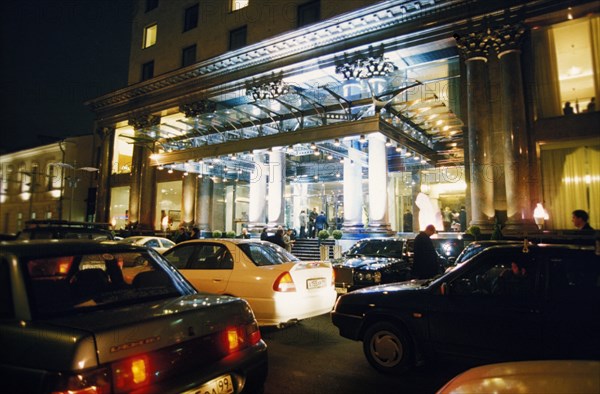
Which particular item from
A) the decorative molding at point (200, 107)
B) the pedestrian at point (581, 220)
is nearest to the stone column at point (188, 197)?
the decorative molding at point (200, 107)

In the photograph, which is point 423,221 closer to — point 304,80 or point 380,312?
point 304,80

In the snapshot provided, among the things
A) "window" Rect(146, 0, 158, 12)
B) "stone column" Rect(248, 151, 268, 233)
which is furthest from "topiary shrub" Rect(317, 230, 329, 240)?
"window" Rect(146, 0, 158, 12)

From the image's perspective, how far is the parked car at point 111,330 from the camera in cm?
227

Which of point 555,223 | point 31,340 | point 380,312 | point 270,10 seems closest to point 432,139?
point 555,223

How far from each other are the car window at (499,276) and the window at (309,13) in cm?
1910

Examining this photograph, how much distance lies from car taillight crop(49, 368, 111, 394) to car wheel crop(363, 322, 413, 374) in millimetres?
3538

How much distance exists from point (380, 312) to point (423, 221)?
14.7m

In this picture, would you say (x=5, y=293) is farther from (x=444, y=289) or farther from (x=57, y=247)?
(x=444, y=289)

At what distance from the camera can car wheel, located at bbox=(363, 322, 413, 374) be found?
464cm

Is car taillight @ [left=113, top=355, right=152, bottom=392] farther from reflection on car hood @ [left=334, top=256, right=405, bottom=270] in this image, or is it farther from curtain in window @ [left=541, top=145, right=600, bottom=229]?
curtain in window @ [left=541, top=145, right=600, bottom=229]

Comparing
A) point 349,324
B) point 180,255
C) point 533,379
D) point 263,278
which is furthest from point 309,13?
point 533,379

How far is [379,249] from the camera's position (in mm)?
10773

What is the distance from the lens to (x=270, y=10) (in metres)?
22.0

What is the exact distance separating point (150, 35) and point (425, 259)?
30.5m
